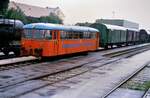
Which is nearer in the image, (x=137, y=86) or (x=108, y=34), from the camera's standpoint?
(x=137, y=86)

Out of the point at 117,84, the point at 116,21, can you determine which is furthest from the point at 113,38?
the point at 116,21

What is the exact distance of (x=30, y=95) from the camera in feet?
39.1

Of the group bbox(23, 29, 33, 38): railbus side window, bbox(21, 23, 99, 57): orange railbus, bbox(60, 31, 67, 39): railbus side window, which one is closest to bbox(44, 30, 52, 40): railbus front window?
bbox(21, 23, 99, 57): orange railbus

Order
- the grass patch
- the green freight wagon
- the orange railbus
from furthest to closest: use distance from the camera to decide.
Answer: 1. the green freight wagon
2. the orange railbus
3. the grass patch

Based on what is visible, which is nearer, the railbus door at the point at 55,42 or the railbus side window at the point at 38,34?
the railbus side window at the point at 38,34

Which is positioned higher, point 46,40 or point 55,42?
point 46,40

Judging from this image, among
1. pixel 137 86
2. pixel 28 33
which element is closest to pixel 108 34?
pixel 28 33

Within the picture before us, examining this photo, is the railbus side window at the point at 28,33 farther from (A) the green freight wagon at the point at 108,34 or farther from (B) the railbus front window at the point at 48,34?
(A) the green freight wagon at the point at 108,34

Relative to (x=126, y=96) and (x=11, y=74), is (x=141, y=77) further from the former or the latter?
(x=11, y=74)

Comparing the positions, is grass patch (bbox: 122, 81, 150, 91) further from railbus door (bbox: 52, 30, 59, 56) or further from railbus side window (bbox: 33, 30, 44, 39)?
railbus side window (bbox: 33, 30, 44, 39)

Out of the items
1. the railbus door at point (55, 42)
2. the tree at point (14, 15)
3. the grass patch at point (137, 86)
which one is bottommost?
the grass patch at point (137, 86)

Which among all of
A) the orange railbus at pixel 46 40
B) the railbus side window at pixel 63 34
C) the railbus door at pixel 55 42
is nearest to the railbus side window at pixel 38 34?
the orange railbus at pixel 46 40

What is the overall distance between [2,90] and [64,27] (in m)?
12.9

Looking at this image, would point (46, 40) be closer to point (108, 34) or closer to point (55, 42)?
point (55, 42)
